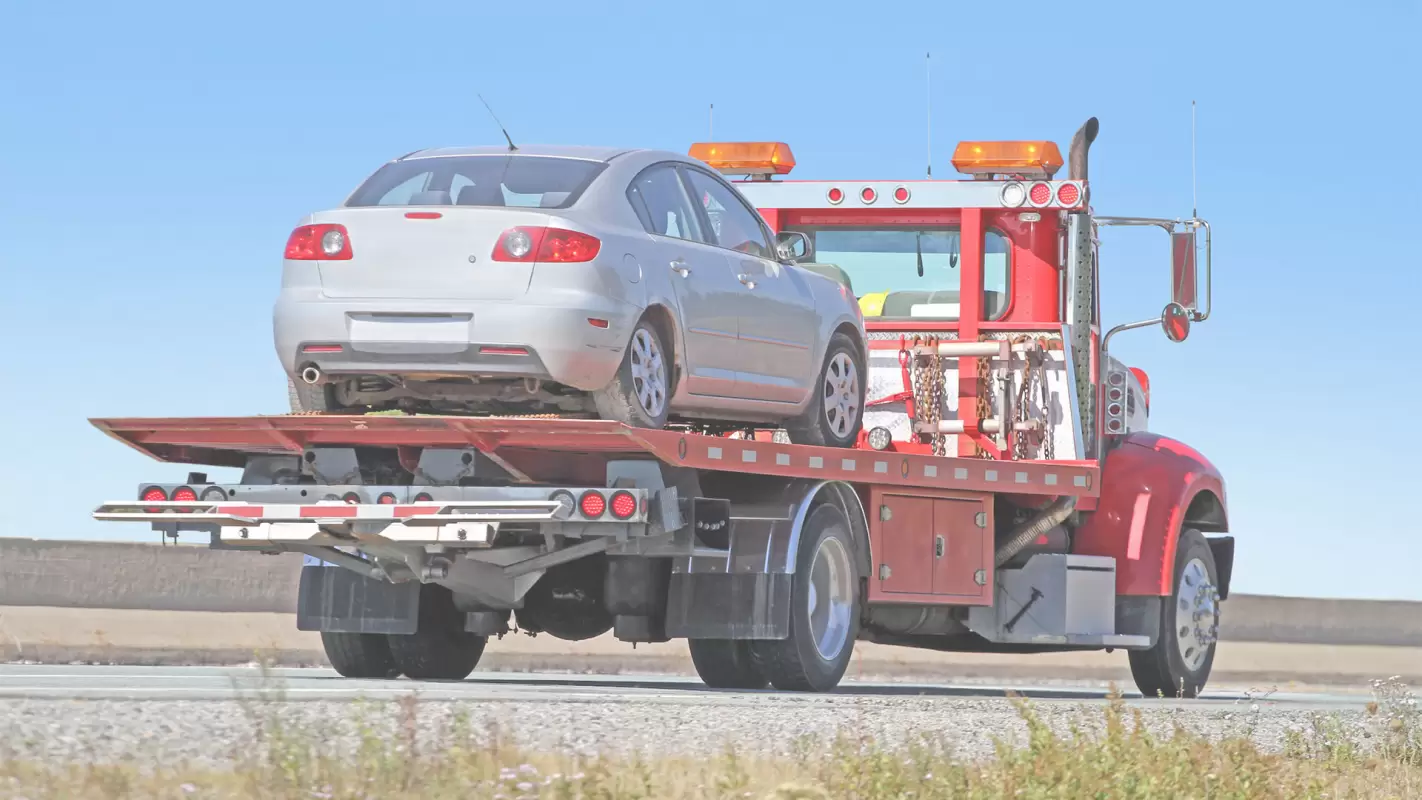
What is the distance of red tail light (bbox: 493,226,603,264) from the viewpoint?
10.8 meters

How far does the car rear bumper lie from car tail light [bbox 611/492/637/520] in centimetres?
58

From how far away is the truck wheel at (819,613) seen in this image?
12203mm

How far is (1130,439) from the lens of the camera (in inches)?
640

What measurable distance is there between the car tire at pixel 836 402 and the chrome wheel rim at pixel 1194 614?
3593mm

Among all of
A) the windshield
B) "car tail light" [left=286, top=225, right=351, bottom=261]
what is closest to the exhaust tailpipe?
the windshield

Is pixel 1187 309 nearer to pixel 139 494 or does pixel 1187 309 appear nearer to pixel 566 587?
pixel 566 587

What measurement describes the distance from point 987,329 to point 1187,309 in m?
1.31

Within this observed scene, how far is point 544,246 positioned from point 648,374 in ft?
2.94

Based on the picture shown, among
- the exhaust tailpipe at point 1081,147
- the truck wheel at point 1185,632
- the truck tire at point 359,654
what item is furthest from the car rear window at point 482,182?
the truck wheel at point 1185,632

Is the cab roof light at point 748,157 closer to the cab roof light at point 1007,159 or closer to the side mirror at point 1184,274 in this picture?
the cab roof light at point 1007,159

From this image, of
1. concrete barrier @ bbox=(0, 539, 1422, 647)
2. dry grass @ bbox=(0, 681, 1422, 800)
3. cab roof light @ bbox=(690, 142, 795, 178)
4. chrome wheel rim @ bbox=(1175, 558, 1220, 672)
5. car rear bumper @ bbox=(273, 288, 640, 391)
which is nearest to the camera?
dry grass @ bbox=(0, 681, 1422, 800)

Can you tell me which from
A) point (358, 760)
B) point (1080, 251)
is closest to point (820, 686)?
point (1080, 251)

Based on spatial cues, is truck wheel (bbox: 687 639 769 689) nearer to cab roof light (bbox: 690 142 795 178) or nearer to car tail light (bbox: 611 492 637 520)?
car tail light (bbox: 611 492 637 520)

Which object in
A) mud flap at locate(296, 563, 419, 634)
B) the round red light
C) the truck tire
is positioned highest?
the round red light
